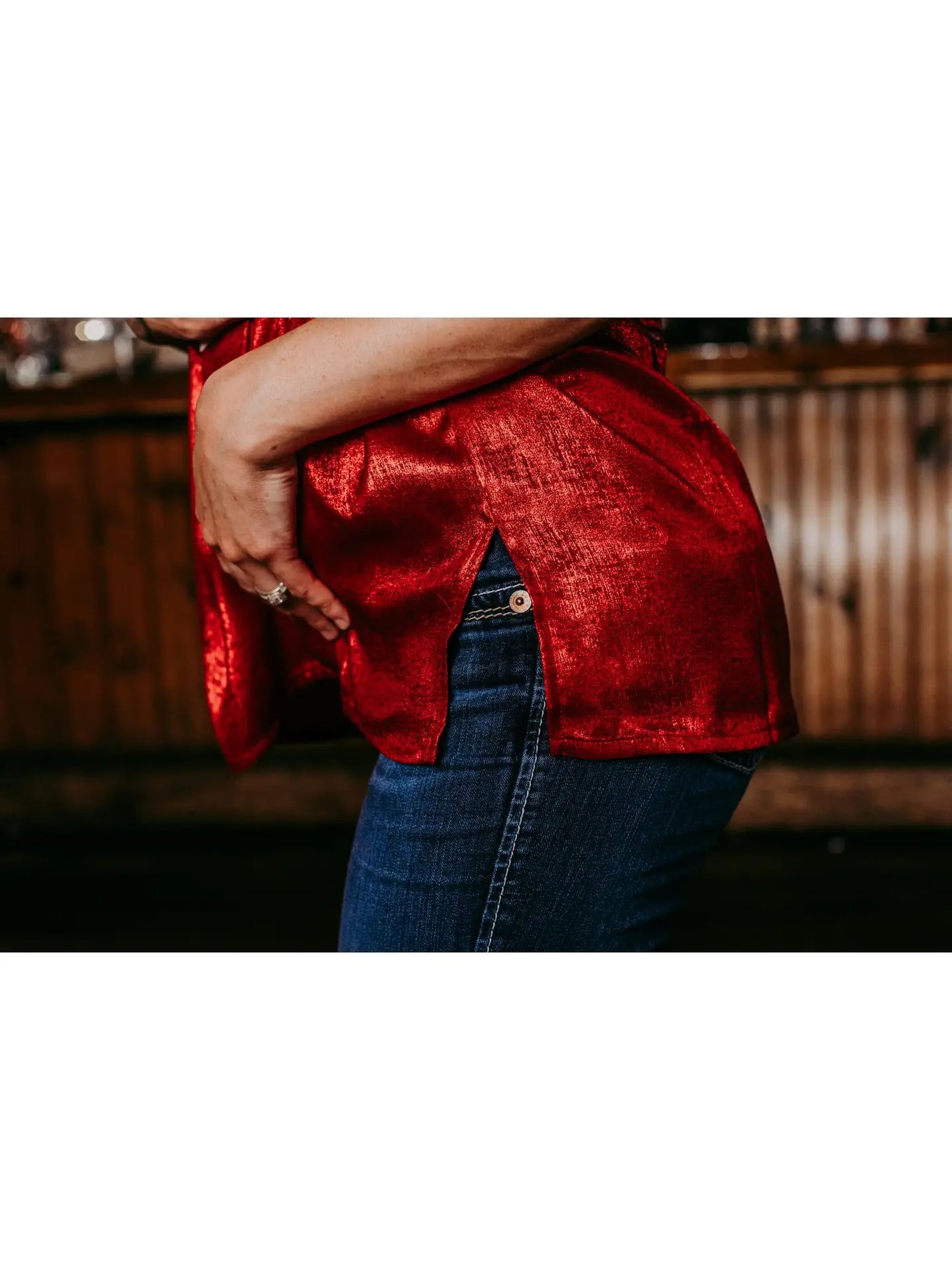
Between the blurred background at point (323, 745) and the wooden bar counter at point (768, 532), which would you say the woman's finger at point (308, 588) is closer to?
the blurred background at point (323, 745)

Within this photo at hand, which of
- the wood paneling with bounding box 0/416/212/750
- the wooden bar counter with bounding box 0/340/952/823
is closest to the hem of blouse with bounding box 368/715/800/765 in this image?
the wooden bar counter with bounding box 0/340/952/823

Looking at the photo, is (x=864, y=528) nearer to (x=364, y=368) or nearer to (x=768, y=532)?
(x=768, y=532)

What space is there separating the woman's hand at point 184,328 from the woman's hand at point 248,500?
9 centimetres

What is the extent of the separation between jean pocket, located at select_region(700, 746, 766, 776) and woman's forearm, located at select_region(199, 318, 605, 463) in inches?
10.0

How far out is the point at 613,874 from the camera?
662 millimetres

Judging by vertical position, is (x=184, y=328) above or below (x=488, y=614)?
above

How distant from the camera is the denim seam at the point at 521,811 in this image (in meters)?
0.62

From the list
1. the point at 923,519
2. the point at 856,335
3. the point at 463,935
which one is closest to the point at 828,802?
the point at 923,519

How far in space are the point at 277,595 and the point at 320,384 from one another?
16 cm

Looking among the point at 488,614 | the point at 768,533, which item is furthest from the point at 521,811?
the point at 768,533

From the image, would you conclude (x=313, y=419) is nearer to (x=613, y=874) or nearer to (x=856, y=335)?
(x=613, y=874)

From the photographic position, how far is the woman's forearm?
597mm

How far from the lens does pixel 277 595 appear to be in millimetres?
703

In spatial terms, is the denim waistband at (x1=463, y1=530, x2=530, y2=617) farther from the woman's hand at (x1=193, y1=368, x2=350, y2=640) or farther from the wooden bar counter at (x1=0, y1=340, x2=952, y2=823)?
the wooden bar counter at (x1=0, y1=340, x2=952, y2=823)
